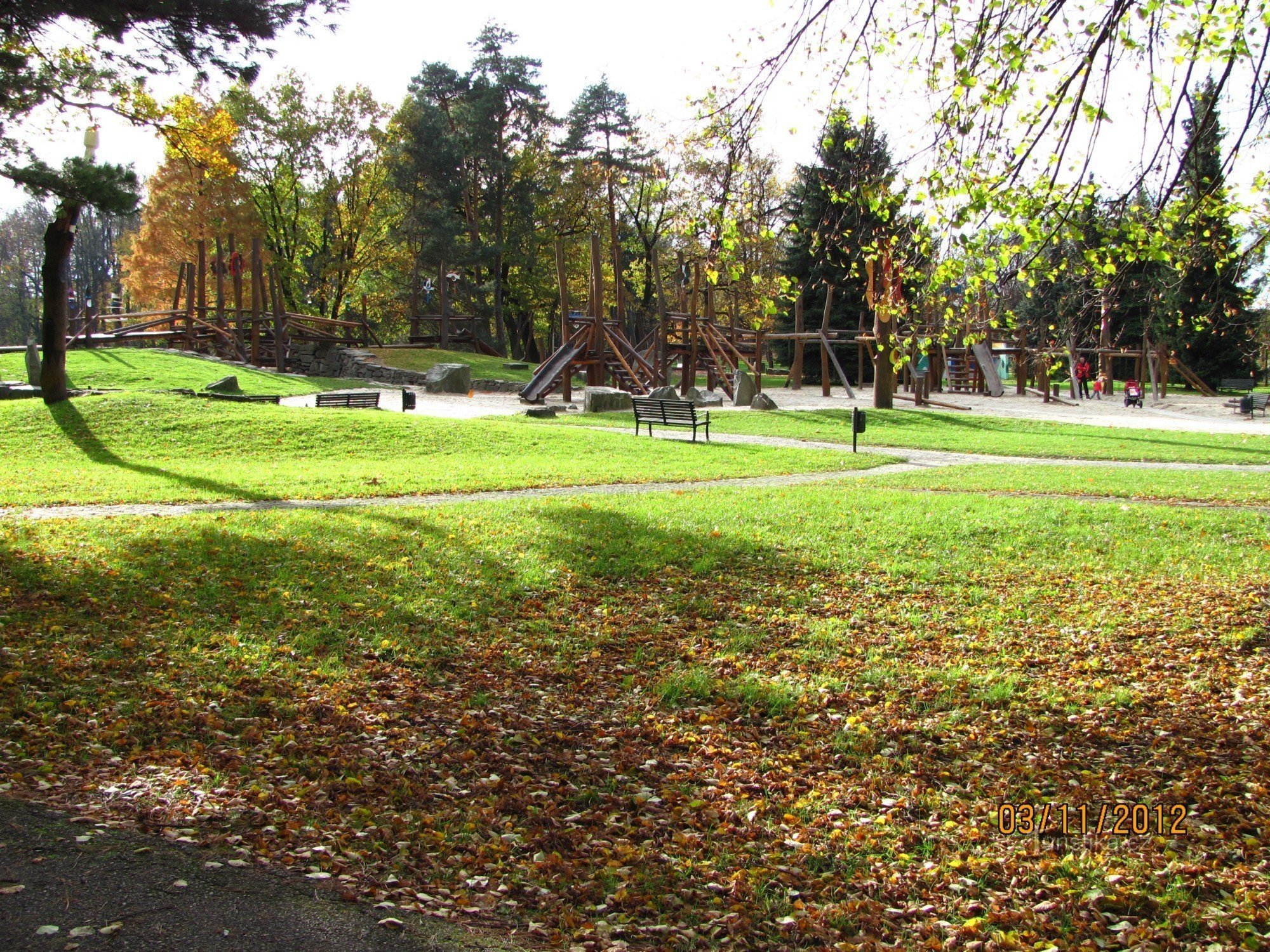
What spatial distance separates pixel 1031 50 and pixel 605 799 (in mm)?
5007

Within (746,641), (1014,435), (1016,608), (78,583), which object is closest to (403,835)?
(746,641)

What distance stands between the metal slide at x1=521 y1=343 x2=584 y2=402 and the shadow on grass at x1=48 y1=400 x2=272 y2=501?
12.9 m

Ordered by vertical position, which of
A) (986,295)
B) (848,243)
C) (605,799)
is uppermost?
(848,243)

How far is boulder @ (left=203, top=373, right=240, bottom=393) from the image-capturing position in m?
24.9

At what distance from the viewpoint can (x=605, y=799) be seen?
4453 millimetres

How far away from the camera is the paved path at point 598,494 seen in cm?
1034

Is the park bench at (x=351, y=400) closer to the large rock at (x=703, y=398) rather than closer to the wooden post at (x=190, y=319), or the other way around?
the large rock at (x=703, y=398)

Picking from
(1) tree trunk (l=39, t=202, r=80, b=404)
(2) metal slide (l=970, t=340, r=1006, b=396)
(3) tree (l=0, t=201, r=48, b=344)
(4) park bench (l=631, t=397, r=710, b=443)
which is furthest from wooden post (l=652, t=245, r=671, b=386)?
(3) tree (l=0, t=201, r=48, b=344)

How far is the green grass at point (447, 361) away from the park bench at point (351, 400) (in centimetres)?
1245

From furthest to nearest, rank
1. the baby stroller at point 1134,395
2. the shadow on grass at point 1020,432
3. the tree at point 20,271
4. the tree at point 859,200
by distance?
the tree at point 20,271 → the baby stroller at point 1134,395 → the shadow on grass at point 1020,432 → the tree at point 859,200

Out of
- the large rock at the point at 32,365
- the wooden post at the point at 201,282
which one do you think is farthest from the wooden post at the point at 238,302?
the large rock at the point at 32,365

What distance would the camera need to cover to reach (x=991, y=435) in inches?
885

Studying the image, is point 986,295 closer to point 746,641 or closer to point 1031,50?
point 1031,50
